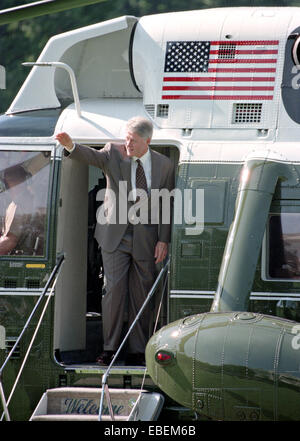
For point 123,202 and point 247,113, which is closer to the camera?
point 123,202

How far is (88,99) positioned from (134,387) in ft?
9.52

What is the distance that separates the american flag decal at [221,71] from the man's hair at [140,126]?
0.59 metres

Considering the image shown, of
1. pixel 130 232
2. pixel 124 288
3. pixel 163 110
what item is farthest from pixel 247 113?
pixel 124 288

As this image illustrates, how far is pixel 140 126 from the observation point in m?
7.34

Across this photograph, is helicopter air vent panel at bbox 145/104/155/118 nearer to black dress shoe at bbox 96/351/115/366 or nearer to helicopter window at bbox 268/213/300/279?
helicopter window at bbox 268/213/300/279

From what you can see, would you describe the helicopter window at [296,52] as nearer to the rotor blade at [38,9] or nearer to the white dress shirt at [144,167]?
the white dress shirt at [144,167]

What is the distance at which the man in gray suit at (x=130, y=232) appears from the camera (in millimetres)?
7527

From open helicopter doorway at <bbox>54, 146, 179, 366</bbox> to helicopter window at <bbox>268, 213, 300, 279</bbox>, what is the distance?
3.59 ft

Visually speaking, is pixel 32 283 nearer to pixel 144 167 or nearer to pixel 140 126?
pixel 144 167

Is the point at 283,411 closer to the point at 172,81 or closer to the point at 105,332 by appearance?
the point at 105,332

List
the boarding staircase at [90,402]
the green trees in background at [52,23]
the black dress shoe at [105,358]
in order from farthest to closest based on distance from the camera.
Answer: the green trees in background at [52,23], the black dress shoe at [105,358], the boarding staircase at [90,402]

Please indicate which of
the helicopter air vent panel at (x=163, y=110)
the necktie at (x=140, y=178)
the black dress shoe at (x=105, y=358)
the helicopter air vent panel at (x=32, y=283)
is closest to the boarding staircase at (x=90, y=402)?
the helicopter air vent panel at (x=32, y=283)

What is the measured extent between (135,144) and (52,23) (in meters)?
13.4
